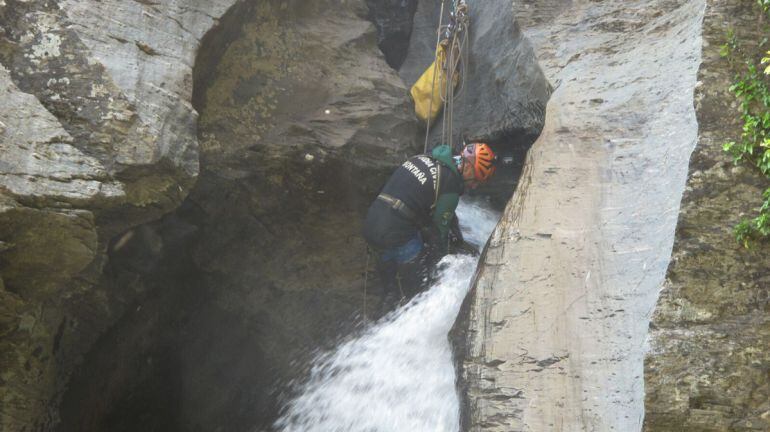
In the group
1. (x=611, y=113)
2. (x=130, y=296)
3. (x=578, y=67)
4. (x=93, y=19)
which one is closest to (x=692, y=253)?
(x=611, y=113)

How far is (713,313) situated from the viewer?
3.25 metres

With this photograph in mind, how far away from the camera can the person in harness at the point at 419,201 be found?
5578 mm

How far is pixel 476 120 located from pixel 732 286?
4210mm

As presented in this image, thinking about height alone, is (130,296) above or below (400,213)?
below

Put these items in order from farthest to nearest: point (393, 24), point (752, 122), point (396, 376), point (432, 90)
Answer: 1. point (393, 24)
2. point (432, 90)
3. point (396, 376)
4. point (752, 122)

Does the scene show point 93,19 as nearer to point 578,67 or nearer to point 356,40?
point 356,40

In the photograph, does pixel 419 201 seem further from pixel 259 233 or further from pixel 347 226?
pixel 259 233

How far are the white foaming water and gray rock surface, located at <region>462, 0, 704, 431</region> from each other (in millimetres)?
631

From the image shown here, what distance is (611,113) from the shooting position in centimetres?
482

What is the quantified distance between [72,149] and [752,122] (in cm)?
408

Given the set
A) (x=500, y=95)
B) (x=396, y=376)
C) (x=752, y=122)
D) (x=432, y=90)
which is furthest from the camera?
(x=432, y=90)

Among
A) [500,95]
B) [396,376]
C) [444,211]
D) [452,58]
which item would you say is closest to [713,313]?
[396,376]

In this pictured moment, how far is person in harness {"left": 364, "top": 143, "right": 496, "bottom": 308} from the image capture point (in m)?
5.58

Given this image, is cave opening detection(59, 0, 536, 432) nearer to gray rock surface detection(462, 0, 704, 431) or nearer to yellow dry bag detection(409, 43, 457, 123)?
yellow dry bag detection(409, 43, 457, 123)
